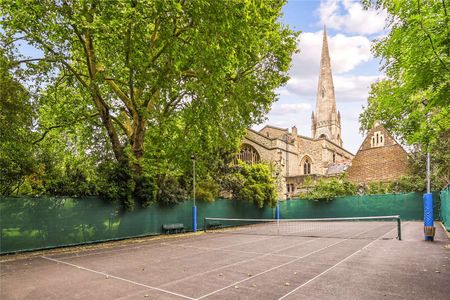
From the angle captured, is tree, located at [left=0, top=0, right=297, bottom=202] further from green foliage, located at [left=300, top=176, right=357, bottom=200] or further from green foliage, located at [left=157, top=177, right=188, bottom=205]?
green foliage, located at [left=300, top=176, right=357, bottom=200]

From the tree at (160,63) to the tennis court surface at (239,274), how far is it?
7.54 meters

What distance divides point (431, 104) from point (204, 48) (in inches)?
371

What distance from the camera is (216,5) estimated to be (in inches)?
491

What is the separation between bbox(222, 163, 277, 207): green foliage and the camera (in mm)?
27734

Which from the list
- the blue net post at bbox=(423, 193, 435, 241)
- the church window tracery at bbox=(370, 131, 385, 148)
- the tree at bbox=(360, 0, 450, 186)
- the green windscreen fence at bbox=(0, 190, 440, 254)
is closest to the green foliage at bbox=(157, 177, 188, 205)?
the green windscreen fence at bbox=(0, 190, 440, 254)

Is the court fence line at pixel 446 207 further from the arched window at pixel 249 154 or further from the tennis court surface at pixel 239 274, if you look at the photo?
the arched window at pixel 249 154

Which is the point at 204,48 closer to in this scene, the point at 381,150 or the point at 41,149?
the point at 41,149

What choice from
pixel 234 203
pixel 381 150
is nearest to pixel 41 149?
pixel 234 203

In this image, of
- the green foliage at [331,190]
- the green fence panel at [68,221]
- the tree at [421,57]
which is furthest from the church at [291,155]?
the tree at [421,57]

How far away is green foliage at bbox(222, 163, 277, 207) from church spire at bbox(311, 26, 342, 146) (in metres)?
54.2

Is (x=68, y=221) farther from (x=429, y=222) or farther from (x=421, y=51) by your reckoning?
(x=429, y=222)

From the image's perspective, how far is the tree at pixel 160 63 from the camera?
39.1 ft

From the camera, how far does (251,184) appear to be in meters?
29.5

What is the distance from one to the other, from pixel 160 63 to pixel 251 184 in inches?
647
